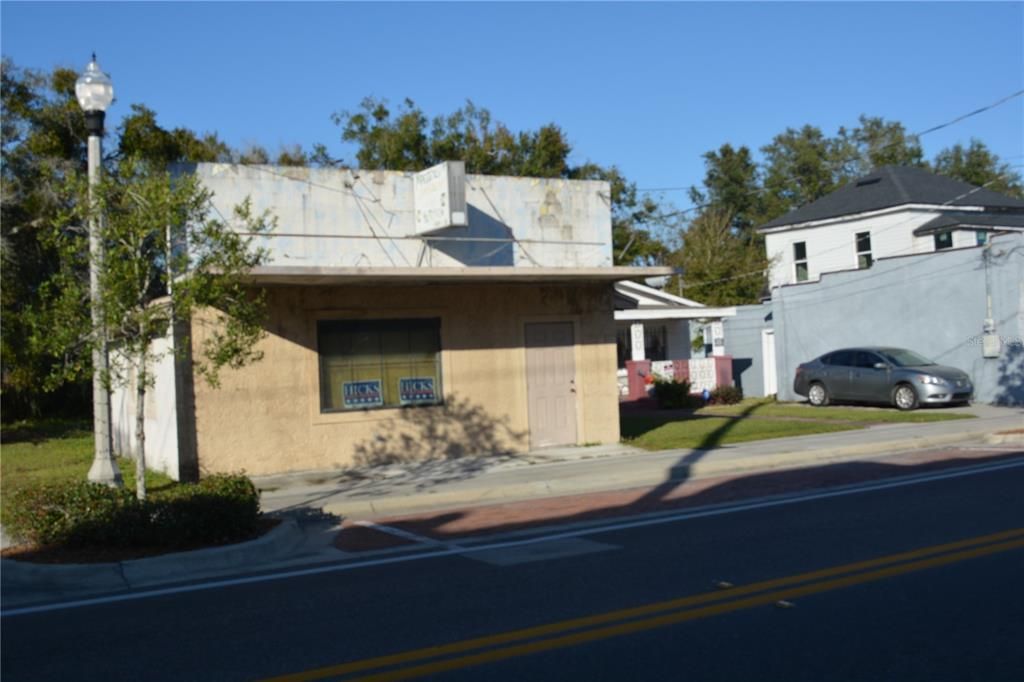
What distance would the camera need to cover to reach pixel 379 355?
1741 centimetres

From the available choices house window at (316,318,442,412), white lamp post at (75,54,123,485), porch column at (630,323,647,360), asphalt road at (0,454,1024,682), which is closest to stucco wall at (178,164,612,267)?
house window at (316,318,442,412)

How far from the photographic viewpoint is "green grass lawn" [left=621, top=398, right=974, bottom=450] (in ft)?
64.3

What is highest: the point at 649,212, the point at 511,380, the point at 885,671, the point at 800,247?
the point at 649,212

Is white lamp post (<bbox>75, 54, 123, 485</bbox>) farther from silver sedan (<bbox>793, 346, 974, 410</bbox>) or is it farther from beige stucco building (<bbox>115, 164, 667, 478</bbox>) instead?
silver sedan (<bbox>793, 346, 974, 410</bbox>)

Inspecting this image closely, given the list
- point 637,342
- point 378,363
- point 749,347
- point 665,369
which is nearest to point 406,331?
point 378,363

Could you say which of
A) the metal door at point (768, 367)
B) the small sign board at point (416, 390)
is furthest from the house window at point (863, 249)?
the small sign board at point (416, 390)

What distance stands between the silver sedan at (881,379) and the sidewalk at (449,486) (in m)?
3.17

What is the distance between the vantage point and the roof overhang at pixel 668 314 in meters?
31.3

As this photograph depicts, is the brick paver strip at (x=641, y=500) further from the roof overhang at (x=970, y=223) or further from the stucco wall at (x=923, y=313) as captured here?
the roof overhang at (x=970, y=223)

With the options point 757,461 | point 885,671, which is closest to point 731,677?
point 885,671

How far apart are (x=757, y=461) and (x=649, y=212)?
40428mm

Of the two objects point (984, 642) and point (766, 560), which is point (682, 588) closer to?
point (766, 560)

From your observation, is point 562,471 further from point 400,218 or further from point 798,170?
point 798,170

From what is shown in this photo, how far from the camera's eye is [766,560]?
868 centimetres
